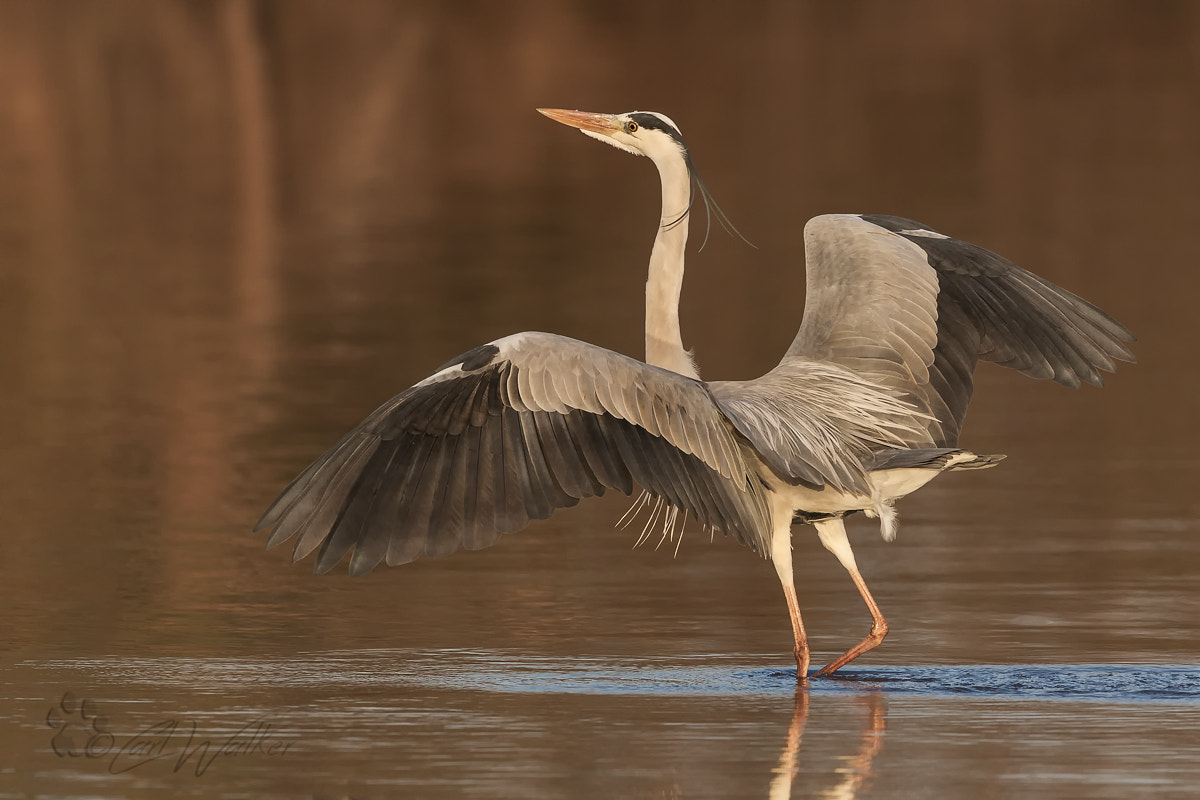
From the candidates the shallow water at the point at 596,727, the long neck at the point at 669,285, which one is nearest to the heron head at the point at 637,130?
the long neck at the point at 669,285

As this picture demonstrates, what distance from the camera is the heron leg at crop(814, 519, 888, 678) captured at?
943 centimetres

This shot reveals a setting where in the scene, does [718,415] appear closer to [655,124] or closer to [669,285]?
[669,285]

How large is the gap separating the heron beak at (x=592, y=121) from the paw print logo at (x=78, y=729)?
159 inches

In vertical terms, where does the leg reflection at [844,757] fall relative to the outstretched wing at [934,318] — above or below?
below

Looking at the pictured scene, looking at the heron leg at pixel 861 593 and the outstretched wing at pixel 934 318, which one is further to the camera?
the outstretched wing at pixel 934 318

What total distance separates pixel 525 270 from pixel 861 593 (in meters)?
12.3

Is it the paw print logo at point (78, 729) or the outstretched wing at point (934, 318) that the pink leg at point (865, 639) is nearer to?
the outstretched wing at point (934, 318)

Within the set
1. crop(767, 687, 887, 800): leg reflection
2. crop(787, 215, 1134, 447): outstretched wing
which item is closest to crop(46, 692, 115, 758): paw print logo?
crop(767, 687, 887, 800): leg reflection

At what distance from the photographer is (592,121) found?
37.3 ft

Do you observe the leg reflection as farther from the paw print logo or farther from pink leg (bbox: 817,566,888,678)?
the paw print logo

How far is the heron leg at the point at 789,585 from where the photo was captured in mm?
9312

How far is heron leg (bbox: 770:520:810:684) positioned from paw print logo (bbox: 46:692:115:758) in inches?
105

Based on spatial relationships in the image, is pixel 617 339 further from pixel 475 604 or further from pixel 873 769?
pixel 873 769

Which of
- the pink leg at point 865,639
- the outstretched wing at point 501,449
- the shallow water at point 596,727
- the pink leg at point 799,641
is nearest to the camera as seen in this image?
the shallow water at point 596,727
